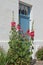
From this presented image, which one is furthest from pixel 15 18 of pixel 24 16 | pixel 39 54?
pixel 39 54

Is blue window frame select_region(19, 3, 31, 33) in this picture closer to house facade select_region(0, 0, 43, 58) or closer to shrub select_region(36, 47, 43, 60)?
house facade select_region(0, 0, 43, 58)

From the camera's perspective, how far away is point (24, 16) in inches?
529

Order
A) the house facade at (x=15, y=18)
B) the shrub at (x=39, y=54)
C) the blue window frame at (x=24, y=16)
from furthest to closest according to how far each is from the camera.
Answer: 1. the shrub at (x=39, y=54)
2. the blue window frame at (x=24, y=16)
3. the house facade at (x=15, y=18)

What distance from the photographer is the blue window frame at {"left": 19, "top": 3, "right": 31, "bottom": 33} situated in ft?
42.8

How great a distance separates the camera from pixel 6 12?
11227 millimetres

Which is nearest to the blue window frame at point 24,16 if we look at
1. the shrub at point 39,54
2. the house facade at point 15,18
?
the house facade at point 15,18

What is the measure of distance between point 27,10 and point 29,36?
419 centimetres

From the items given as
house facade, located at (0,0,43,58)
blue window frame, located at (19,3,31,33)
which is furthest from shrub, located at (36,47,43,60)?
blue window frame, located at (19,3,31,33)

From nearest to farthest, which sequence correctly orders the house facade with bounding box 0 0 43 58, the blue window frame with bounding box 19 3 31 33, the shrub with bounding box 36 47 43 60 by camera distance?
the house facade with bounding box 0 0 43 58
the blue window frame with bounding box 19 3 31 33
the shrub with bounding box 36 47 43 60

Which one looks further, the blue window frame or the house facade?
the blue window frame

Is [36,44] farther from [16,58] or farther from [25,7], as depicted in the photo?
[16,58]

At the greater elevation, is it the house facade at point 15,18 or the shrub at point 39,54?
A: the house facade at point 15,18

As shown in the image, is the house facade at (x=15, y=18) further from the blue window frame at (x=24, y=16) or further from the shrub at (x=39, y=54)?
the shrub at (x=39, y=54)

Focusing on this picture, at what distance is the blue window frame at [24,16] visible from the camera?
13051 millimetres
